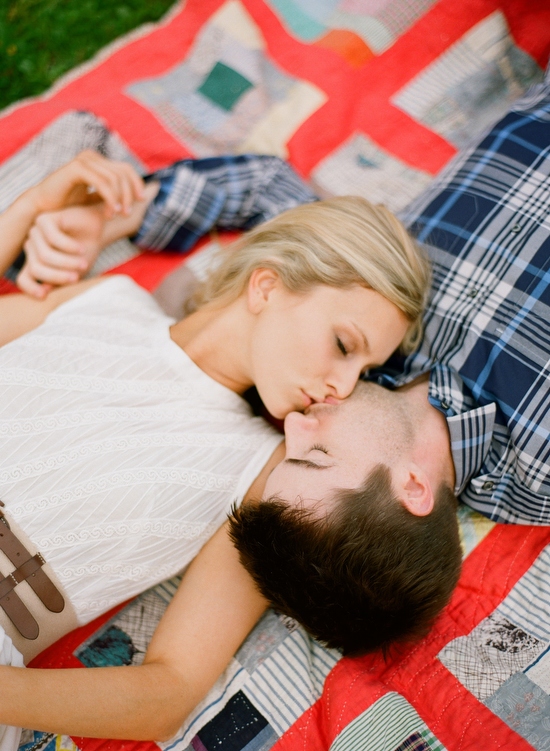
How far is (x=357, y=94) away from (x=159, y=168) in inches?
31.1

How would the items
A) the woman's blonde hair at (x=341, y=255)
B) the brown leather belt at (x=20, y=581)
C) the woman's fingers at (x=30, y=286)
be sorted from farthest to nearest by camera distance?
the woman's fingers at (x=30, y=286) → the woman's blonde hair at (x=341, y=255) → the brown leather belt at (x=20, y=581)

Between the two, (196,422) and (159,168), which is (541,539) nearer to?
(196,422)

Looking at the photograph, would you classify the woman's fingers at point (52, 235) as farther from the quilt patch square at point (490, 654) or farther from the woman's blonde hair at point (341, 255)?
the quilt patch square at point (490, 654)

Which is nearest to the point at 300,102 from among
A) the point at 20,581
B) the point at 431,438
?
the point at 431,438

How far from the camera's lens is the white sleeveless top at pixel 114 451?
142 cm

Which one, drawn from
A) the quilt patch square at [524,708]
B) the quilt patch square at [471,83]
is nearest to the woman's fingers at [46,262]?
the quilt patch square at [471,83]

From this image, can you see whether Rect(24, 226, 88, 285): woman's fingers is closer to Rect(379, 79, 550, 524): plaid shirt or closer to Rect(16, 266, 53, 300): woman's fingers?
Rect(16, 266, 53, 300): woman's fingers

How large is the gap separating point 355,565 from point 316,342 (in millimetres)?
564

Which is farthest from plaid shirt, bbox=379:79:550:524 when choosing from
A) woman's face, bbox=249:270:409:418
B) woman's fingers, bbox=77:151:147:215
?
woman's fingers, bbox=77:151:147:215

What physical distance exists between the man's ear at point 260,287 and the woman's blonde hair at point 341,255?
0.07 ft

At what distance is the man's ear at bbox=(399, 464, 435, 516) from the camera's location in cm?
136

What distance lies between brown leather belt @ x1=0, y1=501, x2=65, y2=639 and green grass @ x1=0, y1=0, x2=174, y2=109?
1.98 m

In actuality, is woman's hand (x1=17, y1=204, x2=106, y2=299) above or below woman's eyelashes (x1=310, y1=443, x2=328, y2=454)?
above

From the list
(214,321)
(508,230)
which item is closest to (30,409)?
(214,321)
